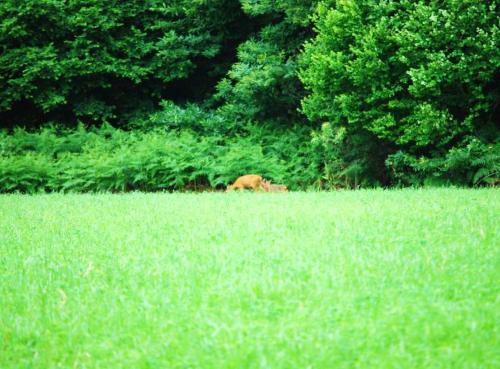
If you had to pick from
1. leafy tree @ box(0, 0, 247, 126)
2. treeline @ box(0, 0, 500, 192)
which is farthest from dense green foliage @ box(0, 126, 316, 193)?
leafy tree @ box(0, 0, 247, 126)

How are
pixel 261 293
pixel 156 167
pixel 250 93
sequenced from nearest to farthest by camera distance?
1. pixel 261 293
2. pixel 156 167
3. pixel 250 93

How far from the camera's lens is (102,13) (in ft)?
68.2

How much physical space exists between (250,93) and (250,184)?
16.8ft

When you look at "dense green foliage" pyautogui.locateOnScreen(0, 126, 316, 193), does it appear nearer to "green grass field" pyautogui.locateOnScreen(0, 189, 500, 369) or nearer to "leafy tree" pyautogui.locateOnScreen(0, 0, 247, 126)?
"leafy tree" pyautogui.locateOnScreen(0, 0, 247, 126)

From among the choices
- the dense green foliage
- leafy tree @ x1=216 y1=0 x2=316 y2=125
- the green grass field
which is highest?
leafy tree @ x1=216 y1=0 x2=316 y2=125

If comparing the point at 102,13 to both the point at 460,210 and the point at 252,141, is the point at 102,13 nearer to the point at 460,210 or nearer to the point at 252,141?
the point at 252,141

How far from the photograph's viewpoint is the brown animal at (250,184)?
1369 centimetres

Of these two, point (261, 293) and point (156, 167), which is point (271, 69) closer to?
point (156, 167)

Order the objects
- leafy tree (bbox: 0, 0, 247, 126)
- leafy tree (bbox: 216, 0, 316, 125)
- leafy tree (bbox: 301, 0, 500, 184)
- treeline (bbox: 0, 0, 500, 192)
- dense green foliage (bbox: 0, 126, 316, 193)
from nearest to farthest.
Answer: leafy tree (bbox: 301, 0, 500, 184) < treeline (bbox: 0, 0, 500, 192) < dense green foliage (bbox: 0, 126, 316, 193) < leafy tree (bbox: 216, 0, 316, 125) < leafy tree (bbox: 0, 0, 247, 126)

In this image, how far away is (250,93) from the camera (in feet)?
59.0

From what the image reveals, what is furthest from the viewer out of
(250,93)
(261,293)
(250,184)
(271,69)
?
(250,93)

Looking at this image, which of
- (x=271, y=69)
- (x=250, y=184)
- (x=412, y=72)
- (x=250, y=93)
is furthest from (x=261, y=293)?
(x=250, y=93)

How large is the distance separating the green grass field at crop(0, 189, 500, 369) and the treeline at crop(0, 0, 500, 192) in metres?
6.15

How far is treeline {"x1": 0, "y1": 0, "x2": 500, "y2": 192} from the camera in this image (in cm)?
1248
